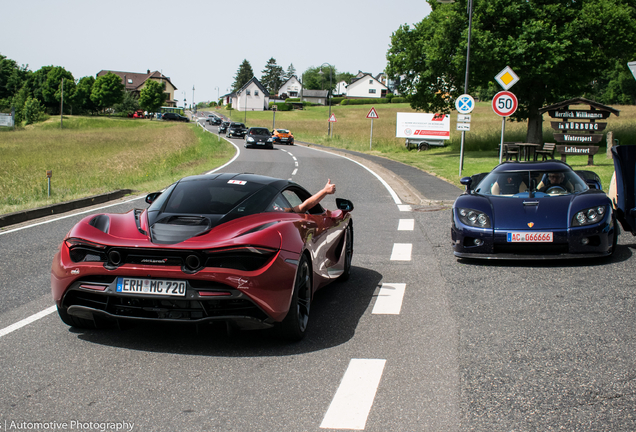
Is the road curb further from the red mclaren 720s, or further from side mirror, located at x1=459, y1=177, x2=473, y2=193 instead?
side mirror, located at x1=459, y1=177, x2=473, y2=193

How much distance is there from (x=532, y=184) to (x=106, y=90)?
12523 centimetres

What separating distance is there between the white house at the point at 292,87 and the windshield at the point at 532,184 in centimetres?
16933

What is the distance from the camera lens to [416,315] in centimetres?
554

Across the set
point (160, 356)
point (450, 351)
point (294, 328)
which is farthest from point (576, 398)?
point (160, 356)

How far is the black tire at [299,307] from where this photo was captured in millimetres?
4637

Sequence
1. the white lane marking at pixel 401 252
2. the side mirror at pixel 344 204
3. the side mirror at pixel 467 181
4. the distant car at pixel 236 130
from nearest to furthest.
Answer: the side mirror at pixel 344 204 < the white lane marking at pixel 401 252 < the side mirror at pixel 467 181 < the distant car at pixel 236 130

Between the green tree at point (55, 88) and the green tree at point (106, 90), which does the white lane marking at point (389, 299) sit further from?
the green tree at point (106, 90)

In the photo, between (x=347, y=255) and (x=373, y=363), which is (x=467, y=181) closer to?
(x=347, y=255)

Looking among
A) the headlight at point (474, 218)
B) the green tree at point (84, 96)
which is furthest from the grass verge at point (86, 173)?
the green tree at point (84, 96)

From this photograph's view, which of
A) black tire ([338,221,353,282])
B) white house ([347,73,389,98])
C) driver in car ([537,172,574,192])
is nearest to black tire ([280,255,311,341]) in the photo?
black tire ([338,221,353,282])

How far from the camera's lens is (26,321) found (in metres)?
5.29

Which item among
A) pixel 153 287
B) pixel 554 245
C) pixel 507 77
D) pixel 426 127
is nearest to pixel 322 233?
pixel 153 287

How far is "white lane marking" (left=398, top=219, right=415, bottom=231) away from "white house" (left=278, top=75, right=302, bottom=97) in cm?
16643

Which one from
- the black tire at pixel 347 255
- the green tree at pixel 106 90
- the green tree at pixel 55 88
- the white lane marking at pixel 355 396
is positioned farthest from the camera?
the green tree at pixel 106 90
